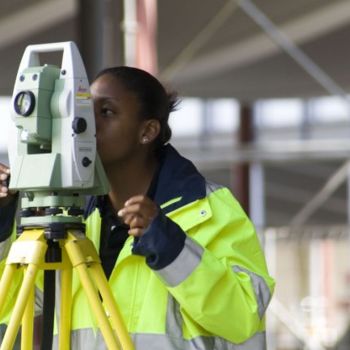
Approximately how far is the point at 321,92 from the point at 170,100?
621 cm

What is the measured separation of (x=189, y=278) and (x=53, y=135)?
1.20ft

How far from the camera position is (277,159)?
9.45m

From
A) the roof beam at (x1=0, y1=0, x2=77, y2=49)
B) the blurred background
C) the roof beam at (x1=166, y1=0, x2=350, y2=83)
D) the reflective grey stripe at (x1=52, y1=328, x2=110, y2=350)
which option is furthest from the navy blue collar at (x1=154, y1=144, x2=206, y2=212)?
the roof beam at (x1=166, y1=0, x2=350, y2=83)

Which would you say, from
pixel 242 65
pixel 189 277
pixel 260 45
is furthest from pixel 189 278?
pixel 242 65

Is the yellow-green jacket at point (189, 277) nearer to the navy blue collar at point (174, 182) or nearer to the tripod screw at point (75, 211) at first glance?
the navy blue collar at point (174, 182)

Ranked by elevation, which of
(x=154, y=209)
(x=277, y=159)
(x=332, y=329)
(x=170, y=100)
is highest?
(x=170, y=100)

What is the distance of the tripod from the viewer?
88.0 inches

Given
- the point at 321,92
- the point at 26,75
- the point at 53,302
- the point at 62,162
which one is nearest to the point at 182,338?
the point at 53,302

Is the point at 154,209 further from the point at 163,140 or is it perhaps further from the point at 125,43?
the point at 125,43

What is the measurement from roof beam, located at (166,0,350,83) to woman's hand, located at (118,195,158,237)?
5267mm

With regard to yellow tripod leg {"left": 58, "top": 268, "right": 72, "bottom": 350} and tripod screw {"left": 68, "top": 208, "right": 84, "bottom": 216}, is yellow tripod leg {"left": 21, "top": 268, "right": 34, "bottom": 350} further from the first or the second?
tripod screw {"left": 68, "top": 208, "right": 84, "bottom": 216}

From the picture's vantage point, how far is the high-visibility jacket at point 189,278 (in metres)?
2.24

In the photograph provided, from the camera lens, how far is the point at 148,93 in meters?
2.49

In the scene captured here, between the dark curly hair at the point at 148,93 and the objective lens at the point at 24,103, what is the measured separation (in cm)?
24
